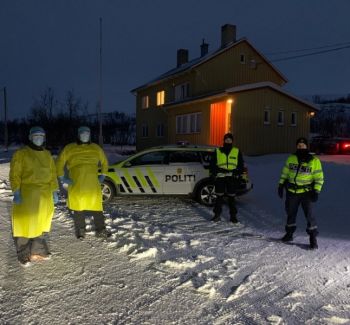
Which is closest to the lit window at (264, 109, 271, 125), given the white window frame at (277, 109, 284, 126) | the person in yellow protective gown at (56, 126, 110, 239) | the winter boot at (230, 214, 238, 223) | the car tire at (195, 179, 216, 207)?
the white window frame at (277, 109, 284, 126)

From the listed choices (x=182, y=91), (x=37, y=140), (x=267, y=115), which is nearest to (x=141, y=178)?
(x=37, y=140)

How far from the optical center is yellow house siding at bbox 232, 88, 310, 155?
22344 millimetres

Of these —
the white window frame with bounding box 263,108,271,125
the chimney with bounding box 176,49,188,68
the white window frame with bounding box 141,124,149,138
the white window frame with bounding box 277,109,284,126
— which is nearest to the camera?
the white window frame with bounding box 263,108,271,125

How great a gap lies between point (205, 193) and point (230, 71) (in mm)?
21216

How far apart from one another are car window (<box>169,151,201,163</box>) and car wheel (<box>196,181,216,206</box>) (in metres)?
0.68

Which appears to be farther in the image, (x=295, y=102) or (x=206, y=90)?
(x=206, y=90)

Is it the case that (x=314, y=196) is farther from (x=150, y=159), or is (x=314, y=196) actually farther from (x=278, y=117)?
(x=278, y=117)

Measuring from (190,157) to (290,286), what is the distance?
583 cm

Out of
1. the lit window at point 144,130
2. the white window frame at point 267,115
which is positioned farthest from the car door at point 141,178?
the lit window at point 144,130

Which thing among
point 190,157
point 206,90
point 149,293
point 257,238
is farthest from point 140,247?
point 206,90

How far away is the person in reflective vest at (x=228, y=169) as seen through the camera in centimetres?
770

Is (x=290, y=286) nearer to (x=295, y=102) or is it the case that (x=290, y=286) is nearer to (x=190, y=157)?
(x=190, y=157)

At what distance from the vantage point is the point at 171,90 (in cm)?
3139

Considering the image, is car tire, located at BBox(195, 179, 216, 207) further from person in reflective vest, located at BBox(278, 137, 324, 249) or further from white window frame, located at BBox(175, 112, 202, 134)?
white window frame, located at BBox(175, 112, 202, 134)
